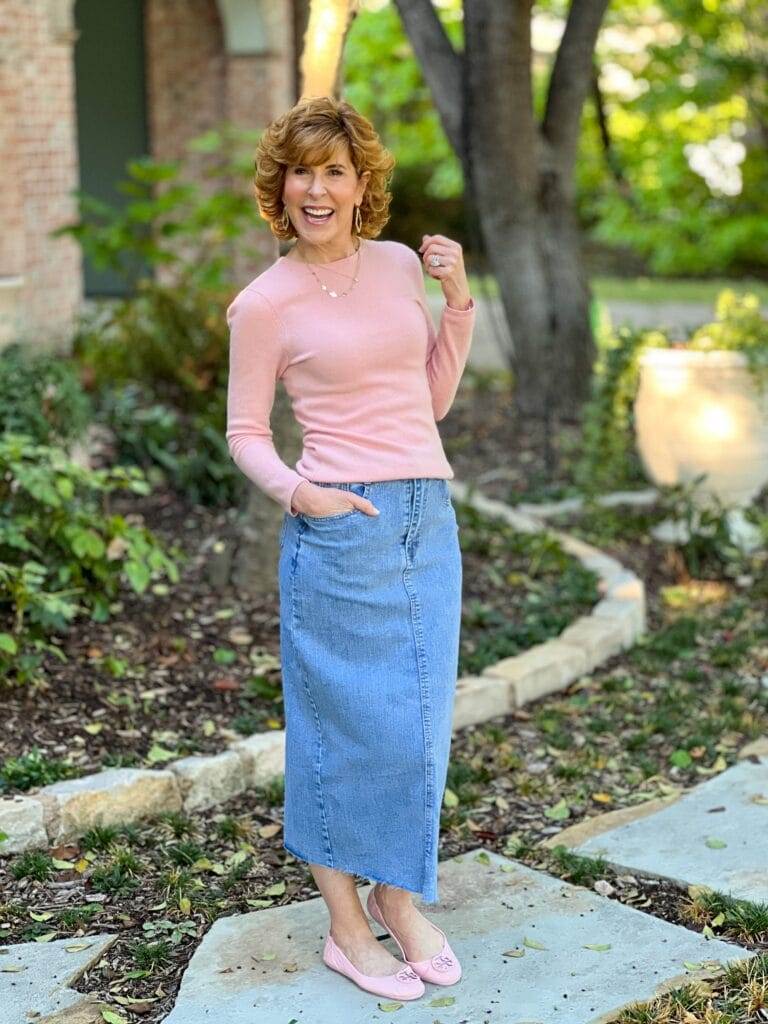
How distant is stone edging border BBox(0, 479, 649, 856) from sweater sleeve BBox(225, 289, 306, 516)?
127 centimetres

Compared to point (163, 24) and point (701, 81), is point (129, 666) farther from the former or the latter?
point (701, 81)

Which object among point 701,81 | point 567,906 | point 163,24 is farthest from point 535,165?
point 701,81

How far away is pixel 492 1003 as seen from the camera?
2809mm

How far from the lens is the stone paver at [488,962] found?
2.79 meters

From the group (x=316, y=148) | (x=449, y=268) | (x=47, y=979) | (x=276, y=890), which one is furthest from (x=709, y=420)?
(x=47, y=979)

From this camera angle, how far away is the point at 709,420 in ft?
19.7

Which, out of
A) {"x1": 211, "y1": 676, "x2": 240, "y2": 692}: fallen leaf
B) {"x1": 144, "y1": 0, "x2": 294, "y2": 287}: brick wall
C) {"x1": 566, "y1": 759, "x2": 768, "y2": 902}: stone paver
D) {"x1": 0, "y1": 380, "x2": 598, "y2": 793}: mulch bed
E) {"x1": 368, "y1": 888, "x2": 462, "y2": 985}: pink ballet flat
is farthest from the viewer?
{"x1": 144, "y1": 0, "x2": 294, "y2": 287}: brick wall

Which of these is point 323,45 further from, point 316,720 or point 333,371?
point 316,720

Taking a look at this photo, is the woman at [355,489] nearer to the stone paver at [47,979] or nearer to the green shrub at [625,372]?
the stone paver at [47,979]

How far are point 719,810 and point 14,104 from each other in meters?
5.75

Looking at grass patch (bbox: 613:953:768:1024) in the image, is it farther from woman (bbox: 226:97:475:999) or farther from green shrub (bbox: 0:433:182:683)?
green shrub (bbox: 0:433:182:683)

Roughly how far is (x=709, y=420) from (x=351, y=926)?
3.65 meters

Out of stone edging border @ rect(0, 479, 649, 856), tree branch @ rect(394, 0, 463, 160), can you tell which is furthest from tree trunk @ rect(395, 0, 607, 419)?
stone edging border @ rect(0, 479, 649, 856)

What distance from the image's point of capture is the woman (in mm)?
2723
